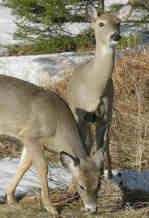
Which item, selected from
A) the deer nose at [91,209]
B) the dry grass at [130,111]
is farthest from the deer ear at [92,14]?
the deer nose at [91,209]

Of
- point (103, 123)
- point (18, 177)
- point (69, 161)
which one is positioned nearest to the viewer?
point (69, 161)

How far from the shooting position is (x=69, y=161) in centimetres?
561

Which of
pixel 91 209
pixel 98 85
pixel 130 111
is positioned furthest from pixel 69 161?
pixel 130 111

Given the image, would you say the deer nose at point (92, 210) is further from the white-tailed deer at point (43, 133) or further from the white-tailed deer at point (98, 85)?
the white-tailed deer at point (98, 85)

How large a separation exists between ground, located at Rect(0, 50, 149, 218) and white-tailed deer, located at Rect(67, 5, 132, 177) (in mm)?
457

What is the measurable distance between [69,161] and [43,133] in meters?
0.49

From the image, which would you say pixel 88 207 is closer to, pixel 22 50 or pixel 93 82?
pixel 93 82

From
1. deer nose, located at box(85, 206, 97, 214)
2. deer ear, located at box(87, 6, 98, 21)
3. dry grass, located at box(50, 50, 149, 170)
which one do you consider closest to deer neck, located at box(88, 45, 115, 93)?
deer ear, located at box(87, 6, 98, 21)

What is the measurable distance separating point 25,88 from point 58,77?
20.8ft

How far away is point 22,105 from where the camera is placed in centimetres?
603

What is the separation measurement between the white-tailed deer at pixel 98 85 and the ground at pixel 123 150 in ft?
1.50

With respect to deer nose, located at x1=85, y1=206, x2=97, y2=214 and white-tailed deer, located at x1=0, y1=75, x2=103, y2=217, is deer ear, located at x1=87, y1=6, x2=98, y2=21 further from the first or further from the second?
deer nose, located at x1=85, y1=206, x2=97, y2=214

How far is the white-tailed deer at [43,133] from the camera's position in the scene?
5.72 metres

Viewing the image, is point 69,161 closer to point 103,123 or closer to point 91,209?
point 91,209
